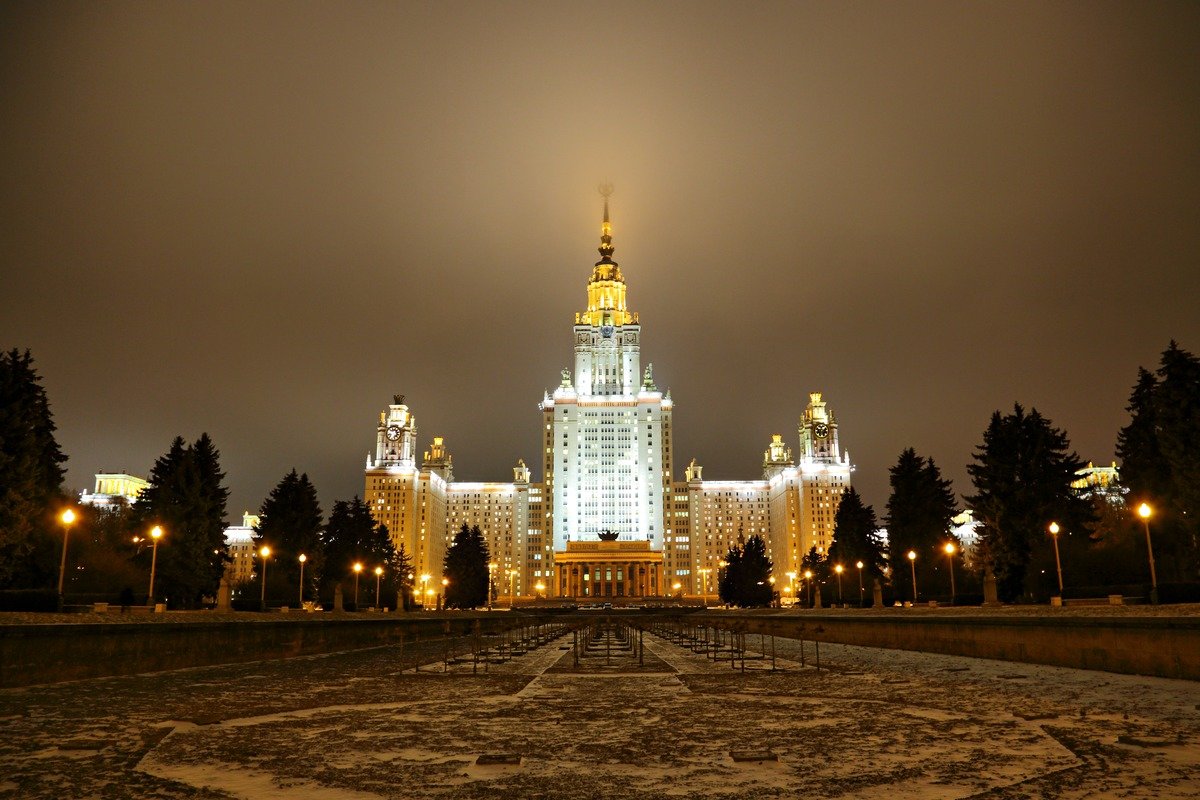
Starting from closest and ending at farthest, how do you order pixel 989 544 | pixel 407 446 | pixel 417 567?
pixel 989 544
pixel 417 567
pixel 407 446

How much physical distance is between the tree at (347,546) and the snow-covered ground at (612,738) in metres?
64.0

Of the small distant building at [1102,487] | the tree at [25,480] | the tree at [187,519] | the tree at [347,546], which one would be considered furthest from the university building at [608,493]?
the tree at [25,480]

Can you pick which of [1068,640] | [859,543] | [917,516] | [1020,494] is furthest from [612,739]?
[859,543]

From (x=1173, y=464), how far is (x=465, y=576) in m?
88.3

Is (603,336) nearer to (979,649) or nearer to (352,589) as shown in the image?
(352,589)

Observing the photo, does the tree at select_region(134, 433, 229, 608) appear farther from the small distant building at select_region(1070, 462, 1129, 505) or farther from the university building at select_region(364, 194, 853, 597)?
the university building at select_region(364, 194, 853, 597)

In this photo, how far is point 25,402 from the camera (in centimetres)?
4412

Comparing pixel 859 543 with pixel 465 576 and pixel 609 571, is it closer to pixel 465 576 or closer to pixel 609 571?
pixel 465 576

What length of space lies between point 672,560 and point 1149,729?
180258 millimetres

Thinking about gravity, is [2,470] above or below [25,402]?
below

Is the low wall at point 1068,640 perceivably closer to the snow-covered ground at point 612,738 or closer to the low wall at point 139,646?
the snow-covered ground at point 612,738

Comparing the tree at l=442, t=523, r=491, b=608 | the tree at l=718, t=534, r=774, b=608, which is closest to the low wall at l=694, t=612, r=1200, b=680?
the tree at l=718, t=534, r=774, b=608

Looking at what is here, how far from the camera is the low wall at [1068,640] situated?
16172 millimetres

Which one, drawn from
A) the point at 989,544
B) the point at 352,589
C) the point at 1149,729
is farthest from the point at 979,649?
the point at 352,589
